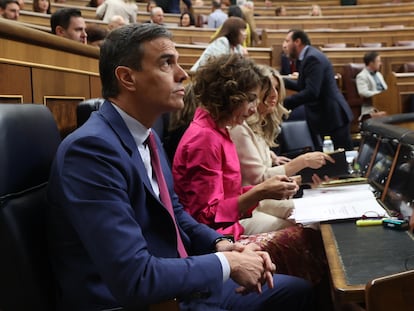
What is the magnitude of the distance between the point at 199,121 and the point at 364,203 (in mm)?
427

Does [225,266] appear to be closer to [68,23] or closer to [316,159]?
[316,159]

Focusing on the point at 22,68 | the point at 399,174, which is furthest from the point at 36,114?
the point at 399,174

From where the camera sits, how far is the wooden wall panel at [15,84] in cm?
103

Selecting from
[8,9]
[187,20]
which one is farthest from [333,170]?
[187,20]

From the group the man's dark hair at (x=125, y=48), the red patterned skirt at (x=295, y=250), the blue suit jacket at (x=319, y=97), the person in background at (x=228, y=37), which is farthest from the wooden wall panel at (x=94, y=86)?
the blue suit jacket at (x=319, y=97)

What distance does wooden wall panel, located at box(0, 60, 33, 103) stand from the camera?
1027 millimetres

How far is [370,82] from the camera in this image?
3998 mm

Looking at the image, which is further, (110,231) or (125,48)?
(125,48)

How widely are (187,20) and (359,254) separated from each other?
492 cm

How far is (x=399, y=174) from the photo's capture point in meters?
1.14

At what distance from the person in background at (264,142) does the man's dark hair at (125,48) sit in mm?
612

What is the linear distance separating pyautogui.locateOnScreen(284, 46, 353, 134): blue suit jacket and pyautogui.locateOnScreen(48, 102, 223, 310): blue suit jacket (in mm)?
2036

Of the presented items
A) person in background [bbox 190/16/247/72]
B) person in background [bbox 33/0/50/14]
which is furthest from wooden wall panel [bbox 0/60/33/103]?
person in background [bbox 33/0/50/14]

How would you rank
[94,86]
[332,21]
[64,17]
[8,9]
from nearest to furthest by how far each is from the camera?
[94,86] < [64,17] < [8,9] < [332,21]
